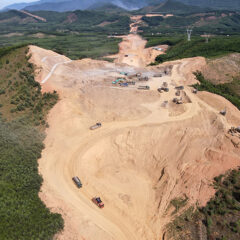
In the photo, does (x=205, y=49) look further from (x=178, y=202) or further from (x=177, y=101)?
(x=178, y=202)

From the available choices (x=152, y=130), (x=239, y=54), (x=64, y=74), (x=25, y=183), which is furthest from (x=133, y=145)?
(x=239, y=54)

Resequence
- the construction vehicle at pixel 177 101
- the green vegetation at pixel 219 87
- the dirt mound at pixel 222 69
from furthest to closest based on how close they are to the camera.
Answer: the dirt mound at pixel 222 69 → the green vegetation at pixel 219 87 → the construction vehicle at pixel 177 101

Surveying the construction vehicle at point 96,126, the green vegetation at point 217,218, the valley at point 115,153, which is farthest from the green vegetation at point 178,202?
the construction vehicle at point 96,126

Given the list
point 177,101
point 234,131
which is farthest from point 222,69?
→ point 234,131

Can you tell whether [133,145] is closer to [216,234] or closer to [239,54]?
[216,234]

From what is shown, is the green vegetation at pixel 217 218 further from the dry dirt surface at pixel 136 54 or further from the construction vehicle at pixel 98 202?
the dry dirt surface at pixel 136 54

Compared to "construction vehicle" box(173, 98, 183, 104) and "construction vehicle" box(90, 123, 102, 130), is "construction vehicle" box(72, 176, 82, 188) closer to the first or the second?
"construction vehicle" box(90, 123, 102, 130)
